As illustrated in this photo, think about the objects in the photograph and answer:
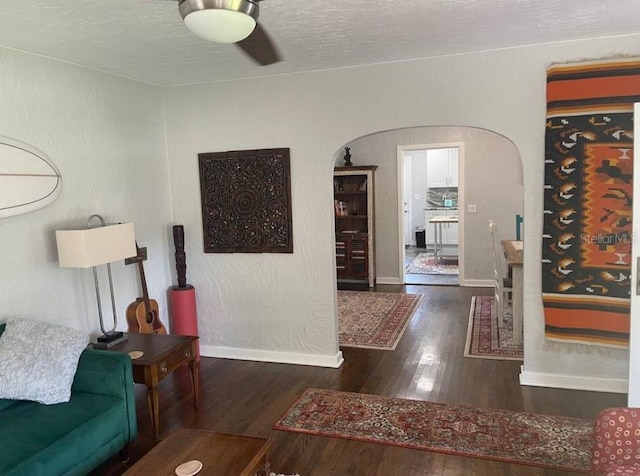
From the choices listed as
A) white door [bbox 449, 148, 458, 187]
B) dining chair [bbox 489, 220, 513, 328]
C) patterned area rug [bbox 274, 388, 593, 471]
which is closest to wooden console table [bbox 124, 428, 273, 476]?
patterned area rug [bbox 274, 388, 593, 471]

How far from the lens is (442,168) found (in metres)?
10.5

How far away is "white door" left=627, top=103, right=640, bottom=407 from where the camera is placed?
8.27ft

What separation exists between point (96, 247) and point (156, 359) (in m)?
0.80

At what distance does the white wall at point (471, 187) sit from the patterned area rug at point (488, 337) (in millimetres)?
1347

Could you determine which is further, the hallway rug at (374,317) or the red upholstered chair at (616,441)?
the hallway rug at (374,317)

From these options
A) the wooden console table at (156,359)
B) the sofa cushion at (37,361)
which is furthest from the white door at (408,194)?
the sofa cushion at (37,361)

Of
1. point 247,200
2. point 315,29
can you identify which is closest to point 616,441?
point 315,29

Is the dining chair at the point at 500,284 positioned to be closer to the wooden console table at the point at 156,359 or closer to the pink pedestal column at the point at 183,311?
the pink pedestal column at the point at 183,311

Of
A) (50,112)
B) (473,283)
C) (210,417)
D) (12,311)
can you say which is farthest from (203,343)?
(473,283)

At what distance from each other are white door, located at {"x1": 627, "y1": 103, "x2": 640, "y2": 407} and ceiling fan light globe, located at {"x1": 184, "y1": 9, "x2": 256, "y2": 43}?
6.77ft

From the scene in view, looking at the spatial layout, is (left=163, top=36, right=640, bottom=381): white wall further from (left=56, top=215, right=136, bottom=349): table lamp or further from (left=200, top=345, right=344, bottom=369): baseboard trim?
(left=56, top=215, right=136, bottom=349): table lamp

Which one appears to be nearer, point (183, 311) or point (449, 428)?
point (449, 428)

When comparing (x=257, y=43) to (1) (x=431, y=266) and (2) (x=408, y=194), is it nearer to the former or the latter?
(1) (x=431, y=266)

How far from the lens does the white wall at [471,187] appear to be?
6809mm
